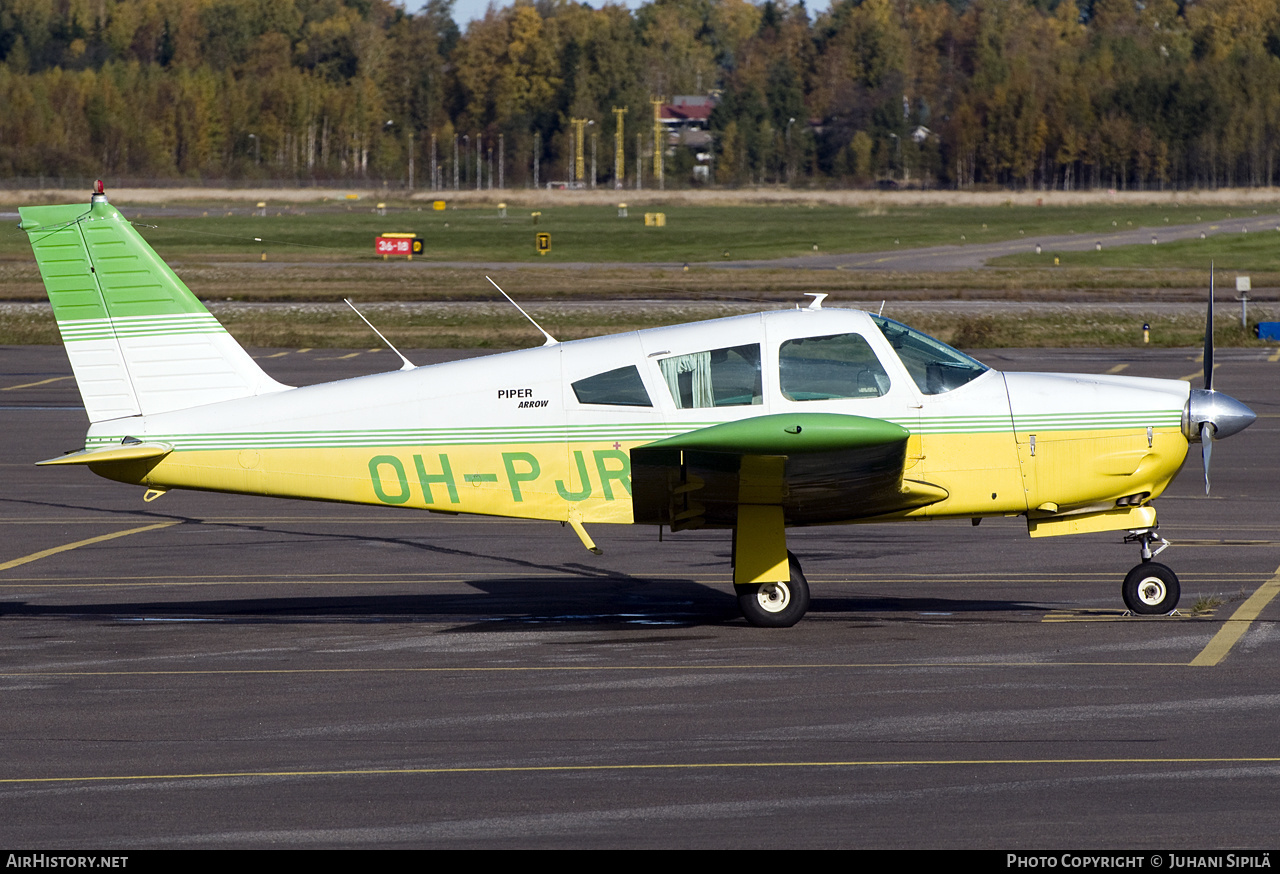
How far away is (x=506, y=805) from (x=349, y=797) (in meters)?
0.84

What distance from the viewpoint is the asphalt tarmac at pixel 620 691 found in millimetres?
7324

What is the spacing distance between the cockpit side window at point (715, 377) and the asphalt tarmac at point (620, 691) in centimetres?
182

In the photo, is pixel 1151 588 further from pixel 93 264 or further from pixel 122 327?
pixel 93 264

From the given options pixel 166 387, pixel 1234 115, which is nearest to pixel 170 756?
pixel 166 387

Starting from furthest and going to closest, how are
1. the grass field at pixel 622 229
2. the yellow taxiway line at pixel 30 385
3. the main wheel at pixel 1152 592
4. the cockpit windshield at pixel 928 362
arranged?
the grass field at pixel 622 229
the yellow taxiway line at pixel 30 385
the main wheel at pixel 1152 592
the cockpit windshield at pixel 928 362

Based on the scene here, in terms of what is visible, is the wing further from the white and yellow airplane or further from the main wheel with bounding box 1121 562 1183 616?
the main wheel with bounding box 1121 562 1183 616

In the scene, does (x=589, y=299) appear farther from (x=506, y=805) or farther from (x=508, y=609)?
(x=506, y=805)

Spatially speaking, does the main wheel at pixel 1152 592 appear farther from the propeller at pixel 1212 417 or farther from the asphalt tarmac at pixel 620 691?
the propeller at pixel 1212 417

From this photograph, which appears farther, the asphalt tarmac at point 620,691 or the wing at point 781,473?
the wing at point 781,473

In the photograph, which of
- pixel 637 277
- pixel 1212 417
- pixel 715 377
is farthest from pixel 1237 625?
pixel 637 277

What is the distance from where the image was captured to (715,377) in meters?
11.2

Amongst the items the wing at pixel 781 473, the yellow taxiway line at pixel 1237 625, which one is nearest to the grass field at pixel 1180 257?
the yellow taxiway line at pixel 1237 625

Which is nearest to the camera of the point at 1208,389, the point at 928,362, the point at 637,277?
the point at 928,362

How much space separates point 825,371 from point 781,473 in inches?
35.1
